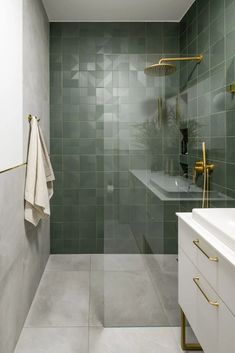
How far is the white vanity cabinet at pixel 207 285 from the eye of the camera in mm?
1205

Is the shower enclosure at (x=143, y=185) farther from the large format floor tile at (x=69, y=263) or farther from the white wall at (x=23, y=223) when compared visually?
the large format floor tile at (x=69, y=263)

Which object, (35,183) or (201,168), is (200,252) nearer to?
(201,168)

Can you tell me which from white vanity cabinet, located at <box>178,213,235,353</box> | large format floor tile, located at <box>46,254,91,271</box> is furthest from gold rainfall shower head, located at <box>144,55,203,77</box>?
large format floor tile, located at <box>46,254,91,271</box>

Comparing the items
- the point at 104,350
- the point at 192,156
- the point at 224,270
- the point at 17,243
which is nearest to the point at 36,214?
the point at 17,243

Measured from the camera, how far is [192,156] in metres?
2.18

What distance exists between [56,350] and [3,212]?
89 cm

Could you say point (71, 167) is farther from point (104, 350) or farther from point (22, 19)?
point (104, 350)

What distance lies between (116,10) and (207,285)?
2737 millimetres

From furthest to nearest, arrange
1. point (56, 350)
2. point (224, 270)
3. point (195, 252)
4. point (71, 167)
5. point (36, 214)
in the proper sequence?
point (71, 167), point (36, 214), point (56, 350), point (195, 252), point (224, 270)

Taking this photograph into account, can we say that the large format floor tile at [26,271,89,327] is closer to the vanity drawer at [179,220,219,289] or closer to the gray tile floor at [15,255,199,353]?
the gray tile floor at [15,255,199,353]

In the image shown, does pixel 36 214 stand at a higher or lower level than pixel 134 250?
higher

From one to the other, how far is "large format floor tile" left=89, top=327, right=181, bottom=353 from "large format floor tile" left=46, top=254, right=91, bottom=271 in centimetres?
111

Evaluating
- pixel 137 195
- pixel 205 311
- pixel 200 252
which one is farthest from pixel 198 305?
pixel 137 195

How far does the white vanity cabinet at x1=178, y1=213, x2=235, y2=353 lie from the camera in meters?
1.21
